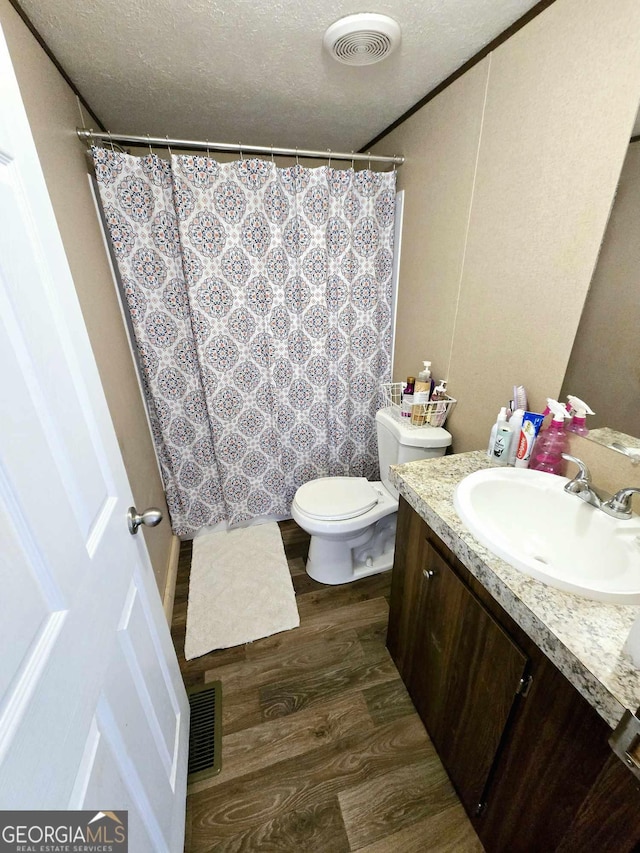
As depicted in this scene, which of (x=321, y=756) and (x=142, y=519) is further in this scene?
(x=321, y=756)

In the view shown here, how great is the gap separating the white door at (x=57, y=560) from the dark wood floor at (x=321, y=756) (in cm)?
33

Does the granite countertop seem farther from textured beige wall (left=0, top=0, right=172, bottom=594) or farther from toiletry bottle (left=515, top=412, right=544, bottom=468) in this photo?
→ textured beige wall (left=0, top=0, right=172, bottom=594)

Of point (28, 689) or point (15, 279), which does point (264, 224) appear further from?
point (28, 689)

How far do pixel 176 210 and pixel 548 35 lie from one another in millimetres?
1418

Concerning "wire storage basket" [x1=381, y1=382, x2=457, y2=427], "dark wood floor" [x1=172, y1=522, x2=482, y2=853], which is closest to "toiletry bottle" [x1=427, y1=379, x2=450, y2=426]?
"wire storage basket" [x1=381, y1=382, x2=457, y2=427]

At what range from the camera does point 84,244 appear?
4.26ft

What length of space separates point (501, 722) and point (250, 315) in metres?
1.77

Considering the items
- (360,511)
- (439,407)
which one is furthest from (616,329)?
(360,511)

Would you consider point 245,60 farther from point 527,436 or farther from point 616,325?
point 527,436

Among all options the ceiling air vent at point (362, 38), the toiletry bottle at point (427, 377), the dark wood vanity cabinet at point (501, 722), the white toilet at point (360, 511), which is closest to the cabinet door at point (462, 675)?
the dark wood vanity cabinet at point (501, 722)

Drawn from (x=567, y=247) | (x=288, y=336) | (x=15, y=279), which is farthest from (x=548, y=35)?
(x=15, y=279)

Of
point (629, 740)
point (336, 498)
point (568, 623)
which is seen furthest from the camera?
point (336, 498)

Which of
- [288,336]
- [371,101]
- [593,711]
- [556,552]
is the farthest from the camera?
[288,336]

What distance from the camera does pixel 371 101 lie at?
58.0 inches
